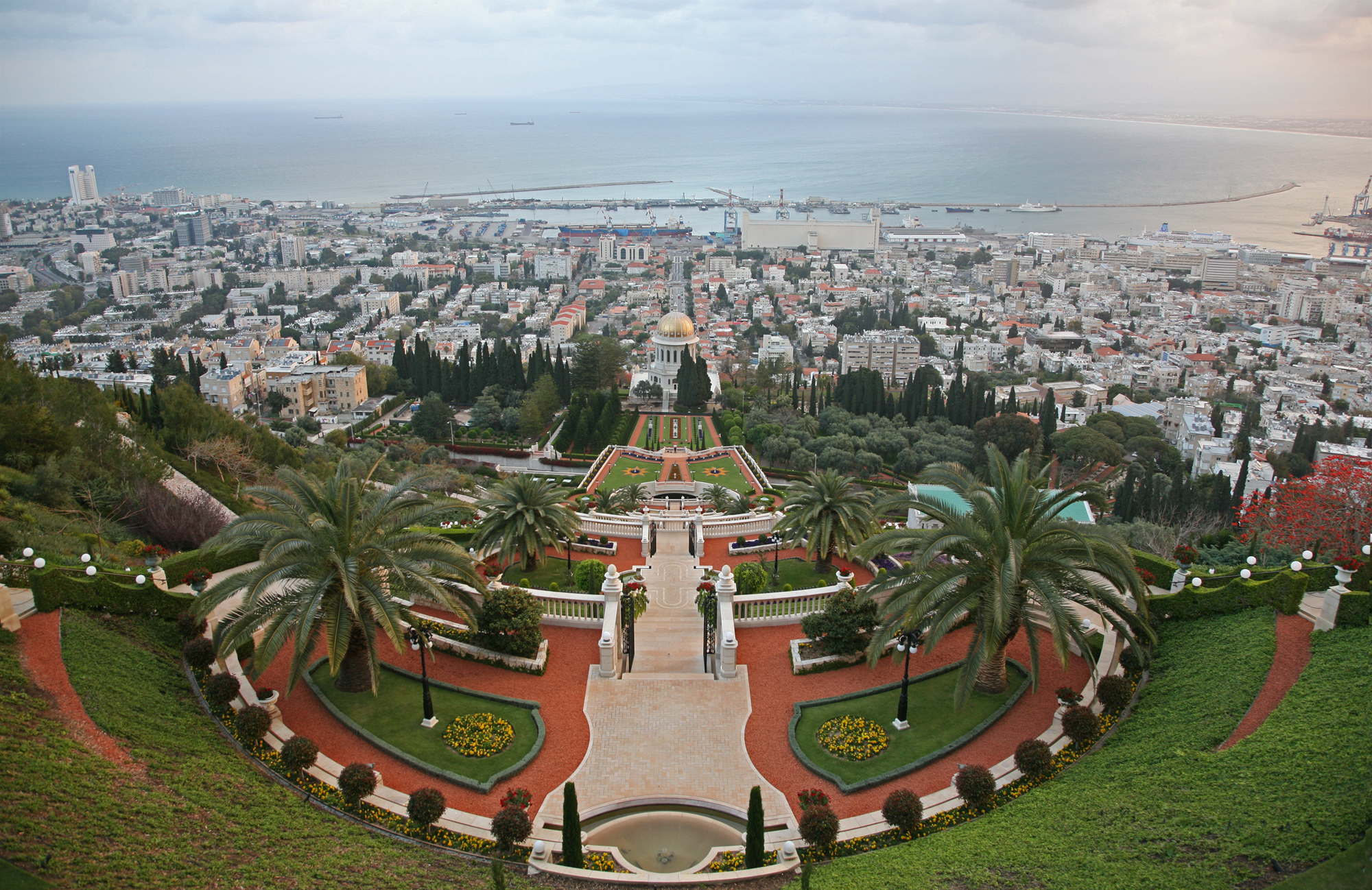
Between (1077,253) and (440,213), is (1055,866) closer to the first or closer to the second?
(1077,253)

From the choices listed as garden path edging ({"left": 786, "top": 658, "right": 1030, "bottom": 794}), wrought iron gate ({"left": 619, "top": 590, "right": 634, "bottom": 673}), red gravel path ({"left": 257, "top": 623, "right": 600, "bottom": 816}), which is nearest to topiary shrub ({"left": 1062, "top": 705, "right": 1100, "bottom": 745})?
garden path edging ({"left": 786, "top": 658, "right": 1030, "bottom": 794})

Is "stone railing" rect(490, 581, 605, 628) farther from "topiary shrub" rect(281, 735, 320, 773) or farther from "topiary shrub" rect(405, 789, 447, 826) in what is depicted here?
"topiary shrub" rect(405, 789, 447, 826)

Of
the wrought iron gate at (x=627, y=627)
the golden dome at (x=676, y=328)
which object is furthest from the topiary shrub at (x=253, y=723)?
the golden dome at (x=676, y=328)

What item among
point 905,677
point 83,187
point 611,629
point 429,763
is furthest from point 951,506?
point 83,187

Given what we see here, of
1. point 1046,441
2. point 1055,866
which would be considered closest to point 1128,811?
point 1055,866

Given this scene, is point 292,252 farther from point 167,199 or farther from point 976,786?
point 976,786

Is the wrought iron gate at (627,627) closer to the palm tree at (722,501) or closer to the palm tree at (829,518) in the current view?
the palm tree at (829,518)
